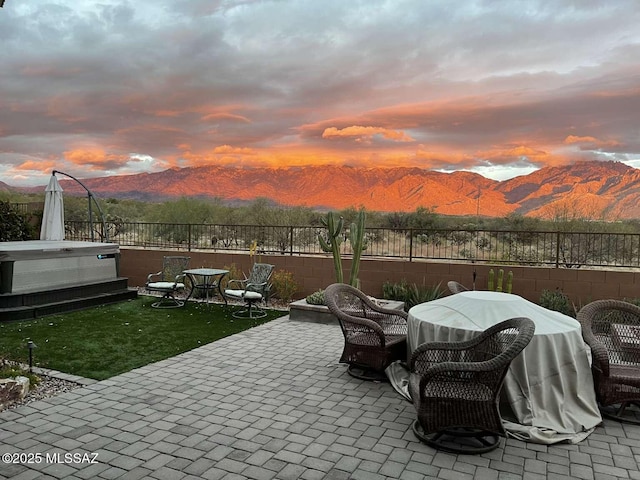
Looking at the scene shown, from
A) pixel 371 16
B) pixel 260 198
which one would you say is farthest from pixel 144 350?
pixel 260 198

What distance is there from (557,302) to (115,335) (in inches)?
280

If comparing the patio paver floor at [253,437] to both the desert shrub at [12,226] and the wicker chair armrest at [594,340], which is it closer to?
the wicker chair armrest at [594,340]

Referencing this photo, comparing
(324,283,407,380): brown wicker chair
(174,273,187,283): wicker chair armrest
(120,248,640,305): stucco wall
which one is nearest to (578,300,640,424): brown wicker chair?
(324,283,407,380): brown wicker chair

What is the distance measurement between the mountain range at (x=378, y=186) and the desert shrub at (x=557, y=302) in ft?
50.3

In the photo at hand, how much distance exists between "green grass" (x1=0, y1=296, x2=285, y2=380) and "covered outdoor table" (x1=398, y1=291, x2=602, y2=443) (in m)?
3.74

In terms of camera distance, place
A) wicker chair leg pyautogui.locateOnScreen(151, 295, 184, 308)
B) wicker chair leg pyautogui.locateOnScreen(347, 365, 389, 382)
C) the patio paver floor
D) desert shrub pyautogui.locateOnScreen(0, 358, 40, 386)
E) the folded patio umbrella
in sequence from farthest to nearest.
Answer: the folded patio umbrella, wicker chair leg pyautogui.locateOnScreen(151, 295, 184, 308), wicker chair leg pyautogui.locateOnScreen(347, 365, 389, 382), desert shrub pyautogui.locateOnScreen(0, 358, 40, 386), the patio paver floor

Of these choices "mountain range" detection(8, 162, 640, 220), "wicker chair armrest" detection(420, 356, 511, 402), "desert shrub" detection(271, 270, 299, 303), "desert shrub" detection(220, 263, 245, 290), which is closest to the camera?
"wicker chair armrest" detection(420, 356, 511, 402)

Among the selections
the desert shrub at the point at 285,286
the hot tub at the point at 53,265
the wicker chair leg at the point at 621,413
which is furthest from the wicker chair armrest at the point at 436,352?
the hot tub at the point at 53,265

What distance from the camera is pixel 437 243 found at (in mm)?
9094

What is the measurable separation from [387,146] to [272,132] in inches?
238

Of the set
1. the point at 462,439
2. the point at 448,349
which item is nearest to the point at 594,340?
the point at 448,349

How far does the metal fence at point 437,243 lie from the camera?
8.32m

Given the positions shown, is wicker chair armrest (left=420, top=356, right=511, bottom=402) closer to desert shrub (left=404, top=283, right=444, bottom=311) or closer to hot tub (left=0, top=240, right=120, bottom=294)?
desert shrub (left=404, top=283, right=444, bottom=311)

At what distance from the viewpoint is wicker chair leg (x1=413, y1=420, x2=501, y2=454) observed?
3.32 meters
